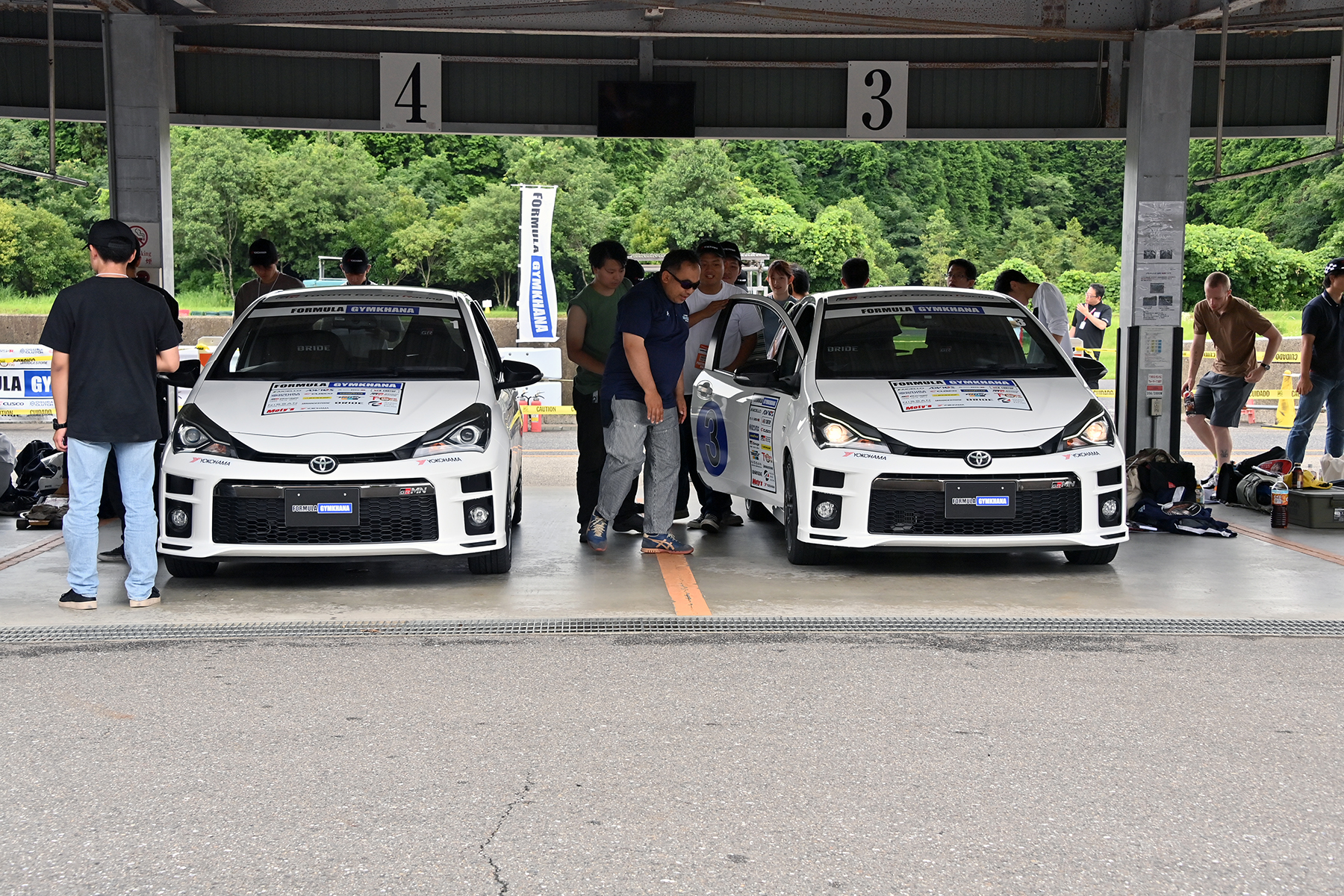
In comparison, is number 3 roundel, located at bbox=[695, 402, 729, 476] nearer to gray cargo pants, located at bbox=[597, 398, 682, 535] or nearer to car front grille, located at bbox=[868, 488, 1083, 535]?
gray cargo pants, located at bbox=[597, 398, 682, 535]

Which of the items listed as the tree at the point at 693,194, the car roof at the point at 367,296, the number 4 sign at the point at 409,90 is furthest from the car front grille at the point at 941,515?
the tree at the point at 693,194

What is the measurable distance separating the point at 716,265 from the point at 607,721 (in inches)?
209

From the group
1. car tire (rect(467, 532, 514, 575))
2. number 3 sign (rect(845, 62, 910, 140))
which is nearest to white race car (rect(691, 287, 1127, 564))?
car tire (rect(467, 532, 514, 575))

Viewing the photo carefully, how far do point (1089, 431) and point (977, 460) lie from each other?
2.45 feet

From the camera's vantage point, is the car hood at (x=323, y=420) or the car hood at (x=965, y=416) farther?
the car hood at (x=965, y=416)

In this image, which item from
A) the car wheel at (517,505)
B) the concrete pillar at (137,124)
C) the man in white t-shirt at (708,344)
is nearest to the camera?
the car wheel at (517,505)

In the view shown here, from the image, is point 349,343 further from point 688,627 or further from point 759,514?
point 759,514

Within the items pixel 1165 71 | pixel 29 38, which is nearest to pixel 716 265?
pixel 1165 71

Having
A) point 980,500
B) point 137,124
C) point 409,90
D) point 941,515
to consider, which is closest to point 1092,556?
point 980,500

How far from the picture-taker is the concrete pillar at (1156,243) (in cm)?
1152

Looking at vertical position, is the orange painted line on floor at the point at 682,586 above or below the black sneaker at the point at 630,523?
below

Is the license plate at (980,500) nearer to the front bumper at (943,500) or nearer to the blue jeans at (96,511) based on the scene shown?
the front bumper at (943,500)

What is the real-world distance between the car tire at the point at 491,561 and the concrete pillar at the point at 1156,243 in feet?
19.7

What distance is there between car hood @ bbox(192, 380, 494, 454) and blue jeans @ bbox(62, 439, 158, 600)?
0.54 meters
